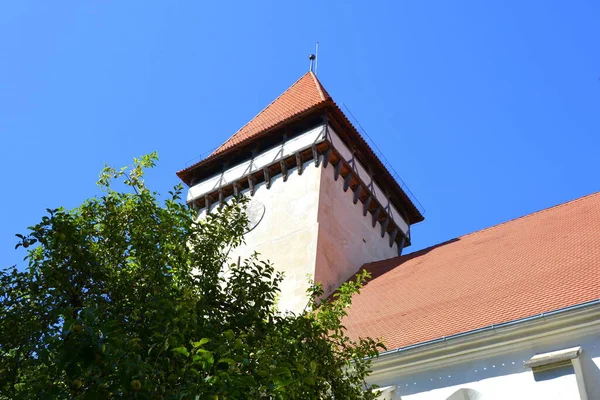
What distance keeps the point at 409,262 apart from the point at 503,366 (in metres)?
7.51

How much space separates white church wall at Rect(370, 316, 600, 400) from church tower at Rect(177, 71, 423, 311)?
240 inches

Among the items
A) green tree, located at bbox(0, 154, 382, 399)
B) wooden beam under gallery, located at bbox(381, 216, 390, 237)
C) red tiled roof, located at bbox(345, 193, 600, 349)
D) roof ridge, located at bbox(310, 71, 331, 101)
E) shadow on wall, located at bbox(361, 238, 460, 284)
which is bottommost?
green tree, located at bbox(0, 154, 382, 399)

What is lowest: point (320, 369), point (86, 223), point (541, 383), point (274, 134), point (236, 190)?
point (320, 369)

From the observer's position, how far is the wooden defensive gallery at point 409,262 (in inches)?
416

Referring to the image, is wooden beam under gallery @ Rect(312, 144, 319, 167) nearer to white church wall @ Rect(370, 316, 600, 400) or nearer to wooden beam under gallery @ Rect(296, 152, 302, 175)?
wooden beam under gallery @ Rect(296, 152, 302, 175)

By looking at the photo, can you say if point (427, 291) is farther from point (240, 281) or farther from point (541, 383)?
point (240, 281)

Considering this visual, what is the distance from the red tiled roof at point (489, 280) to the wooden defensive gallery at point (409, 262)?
44 mm

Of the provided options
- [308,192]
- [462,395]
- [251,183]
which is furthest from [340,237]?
[462,395]

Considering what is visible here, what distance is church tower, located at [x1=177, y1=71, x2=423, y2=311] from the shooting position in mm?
18992

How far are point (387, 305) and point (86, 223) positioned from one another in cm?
820

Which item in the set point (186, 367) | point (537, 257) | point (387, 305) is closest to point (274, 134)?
point (387, 305)

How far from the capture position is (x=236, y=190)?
21.5m

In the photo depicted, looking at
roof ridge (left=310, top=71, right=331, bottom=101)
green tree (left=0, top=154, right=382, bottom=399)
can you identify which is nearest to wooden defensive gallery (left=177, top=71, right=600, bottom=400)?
roof ridge (left=310, top=71, right=331, bottom=101)

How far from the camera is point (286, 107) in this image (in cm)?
2362
